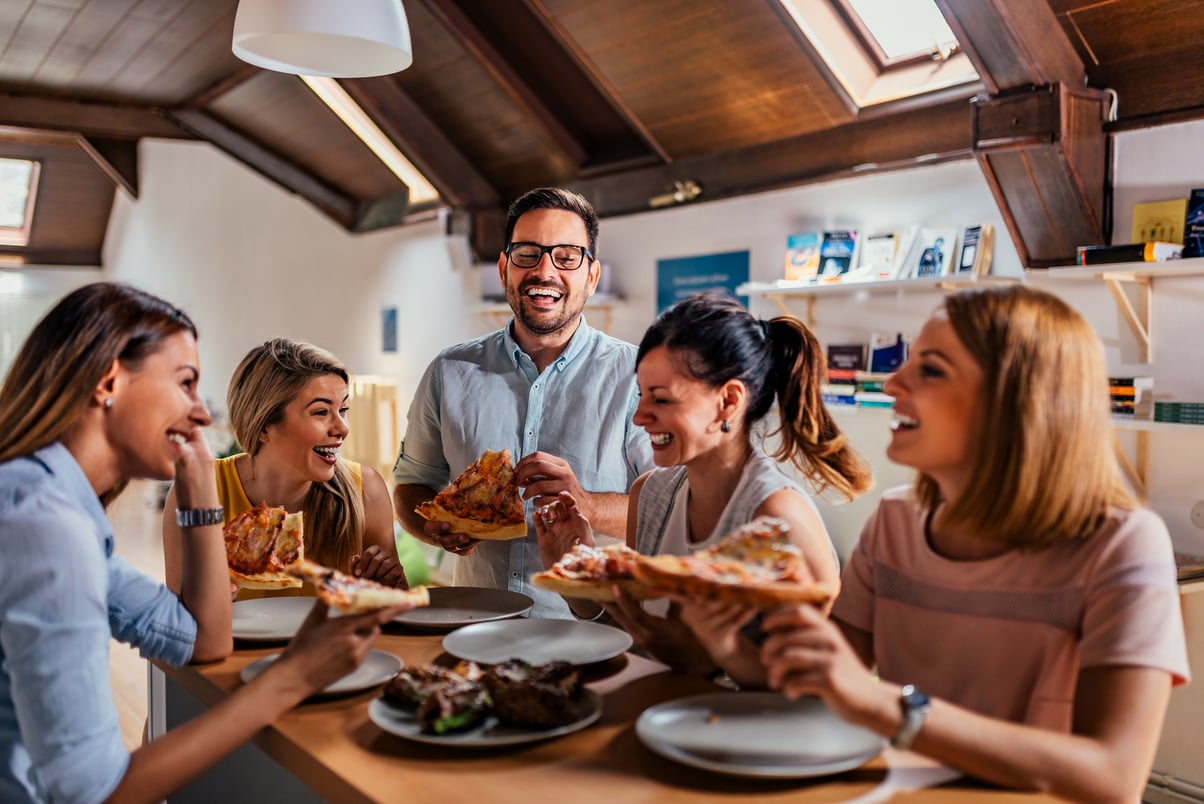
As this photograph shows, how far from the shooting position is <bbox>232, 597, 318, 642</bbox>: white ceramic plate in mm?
2082

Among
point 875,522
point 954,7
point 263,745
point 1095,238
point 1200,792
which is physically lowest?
point 1200,792

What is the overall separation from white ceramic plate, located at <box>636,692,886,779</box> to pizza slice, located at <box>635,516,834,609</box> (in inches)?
7.7

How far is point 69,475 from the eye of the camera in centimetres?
164

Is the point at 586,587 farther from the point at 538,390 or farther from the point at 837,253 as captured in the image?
the point at 837,253

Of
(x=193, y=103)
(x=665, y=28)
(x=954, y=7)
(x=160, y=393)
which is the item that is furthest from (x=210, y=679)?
(x=193, y=103)

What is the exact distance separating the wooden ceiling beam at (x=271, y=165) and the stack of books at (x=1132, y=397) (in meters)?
6.83

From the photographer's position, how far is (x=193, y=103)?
350 inches

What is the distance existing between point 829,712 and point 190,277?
37.2 feet

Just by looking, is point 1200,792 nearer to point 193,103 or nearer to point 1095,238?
point 1095,238

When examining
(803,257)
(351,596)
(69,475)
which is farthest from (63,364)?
(803,257)

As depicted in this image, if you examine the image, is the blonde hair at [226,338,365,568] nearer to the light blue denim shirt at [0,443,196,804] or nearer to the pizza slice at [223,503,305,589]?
the pizza slice at [223,503,305,589]

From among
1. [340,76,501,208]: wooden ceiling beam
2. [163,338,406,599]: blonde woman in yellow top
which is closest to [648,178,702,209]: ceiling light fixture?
[340,76,501,208]: wooden ceiling beam

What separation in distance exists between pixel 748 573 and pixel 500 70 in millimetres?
5227

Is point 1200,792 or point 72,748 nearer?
point 72,748
